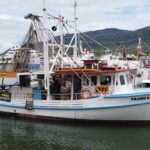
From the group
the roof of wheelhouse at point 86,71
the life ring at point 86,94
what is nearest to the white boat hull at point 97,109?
the life ring at point 86,94

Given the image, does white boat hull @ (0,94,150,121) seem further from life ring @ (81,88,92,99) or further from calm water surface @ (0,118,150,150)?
calm water surface @ (0,118,150,150)

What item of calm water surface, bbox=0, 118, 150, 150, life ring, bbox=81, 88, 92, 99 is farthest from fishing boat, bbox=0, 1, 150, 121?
calm water surface, bbox=0, 118, 150, 150

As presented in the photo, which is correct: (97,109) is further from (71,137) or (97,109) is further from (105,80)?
(71,137)

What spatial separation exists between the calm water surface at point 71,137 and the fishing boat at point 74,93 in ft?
2.50

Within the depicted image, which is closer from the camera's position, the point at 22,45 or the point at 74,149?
the point at 74,149

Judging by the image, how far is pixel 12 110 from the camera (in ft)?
88.6

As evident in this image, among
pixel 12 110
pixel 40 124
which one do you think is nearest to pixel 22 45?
pixel 12 110

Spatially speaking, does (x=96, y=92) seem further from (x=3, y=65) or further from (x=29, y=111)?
(x=3, y=65)

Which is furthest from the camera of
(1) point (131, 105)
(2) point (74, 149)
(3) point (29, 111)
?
(3) point (29, 111)

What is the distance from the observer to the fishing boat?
2308 cm

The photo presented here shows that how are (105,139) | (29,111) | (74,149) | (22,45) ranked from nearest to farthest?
(74,149), (105,139), (29,111), (22,45)

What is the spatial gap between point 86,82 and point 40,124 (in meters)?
3.80

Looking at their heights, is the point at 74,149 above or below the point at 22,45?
below

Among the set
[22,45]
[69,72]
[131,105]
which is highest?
[22,45]
